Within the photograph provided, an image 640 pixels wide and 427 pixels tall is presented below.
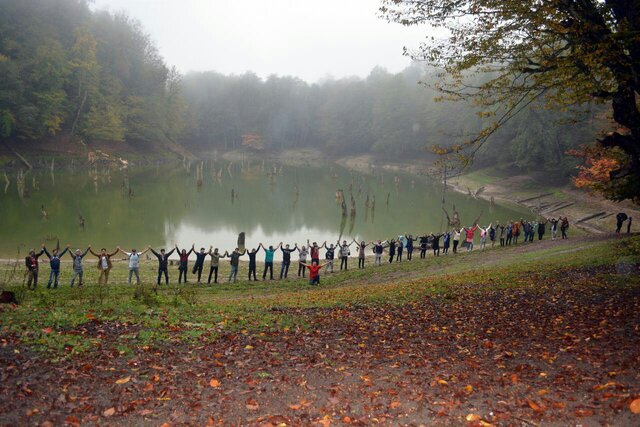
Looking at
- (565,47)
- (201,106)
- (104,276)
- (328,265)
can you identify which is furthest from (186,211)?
(201,106)

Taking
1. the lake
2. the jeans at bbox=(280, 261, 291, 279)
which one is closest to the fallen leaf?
the jeans at bbox=(280, 261, 291, 279)

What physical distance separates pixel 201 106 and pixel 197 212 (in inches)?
3573

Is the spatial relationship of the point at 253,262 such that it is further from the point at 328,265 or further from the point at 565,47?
the point at 565,47

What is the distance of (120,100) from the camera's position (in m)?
91.2

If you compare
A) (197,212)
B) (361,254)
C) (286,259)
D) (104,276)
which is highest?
(197,212)

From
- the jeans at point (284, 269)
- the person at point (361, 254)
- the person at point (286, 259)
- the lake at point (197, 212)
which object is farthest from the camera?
the lake at point (197, 212)

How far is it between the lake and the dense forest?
10.5 m

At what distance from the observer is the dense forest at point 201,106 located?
62.4 metres

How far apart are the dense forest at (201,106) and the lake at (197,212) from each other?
10.5 metres

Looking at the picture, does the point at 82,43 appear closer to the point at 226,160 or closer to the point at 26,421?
the point at 226,160

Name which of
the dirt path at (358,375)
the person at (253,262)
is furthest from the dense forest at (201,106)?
the dirt path at (358,375)

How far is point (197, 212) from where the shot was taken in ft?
141

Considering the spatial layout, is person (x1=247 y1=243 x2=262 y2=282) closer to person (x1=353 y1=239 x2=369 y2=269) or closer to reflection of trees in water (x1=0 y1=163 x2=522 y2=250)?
person (x1=353 y1=239 x2=369 y2=269)

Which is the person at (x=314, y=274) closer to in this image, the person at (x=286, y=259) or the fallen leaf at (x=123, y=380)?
the person at (x=286, y=259)
